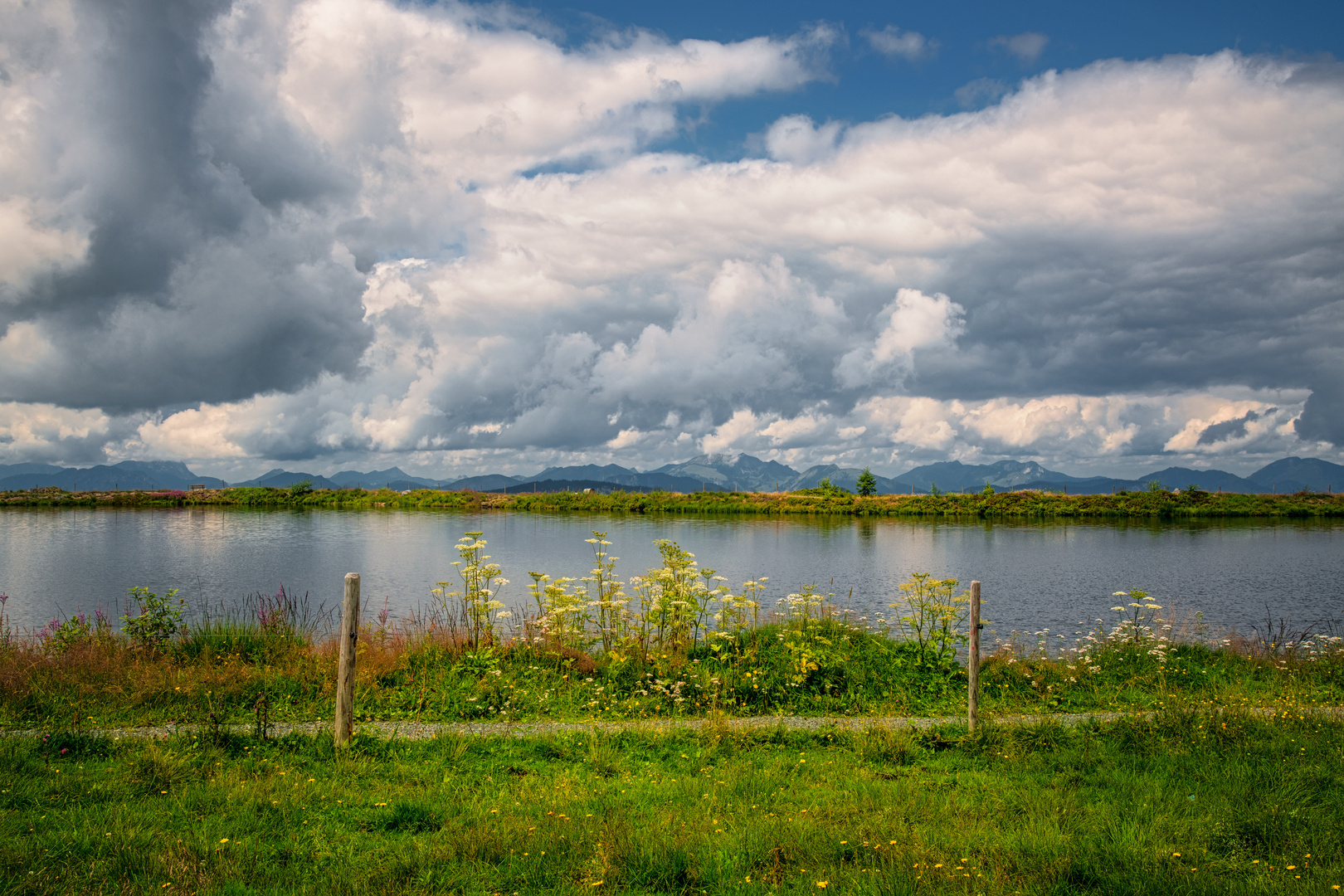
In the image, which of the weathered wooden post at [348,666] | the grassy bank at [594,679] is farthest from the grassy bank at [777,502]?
the weathered wooden post at [348,666]

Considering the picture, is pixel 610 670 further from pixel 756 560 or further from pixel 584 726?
pixel 756 560

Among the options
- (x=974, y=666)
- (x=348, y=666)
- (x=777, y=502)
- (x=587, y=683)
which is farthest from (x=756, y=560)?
(x=777, y=502)

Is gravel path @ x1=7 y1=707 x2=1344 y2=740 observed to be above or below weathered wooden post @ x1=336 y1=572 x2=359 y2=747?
below

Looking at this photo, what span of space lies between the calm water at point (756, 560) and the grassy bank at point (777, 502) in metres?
17.0

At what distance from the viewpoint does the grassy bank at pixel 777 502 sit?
306 feet

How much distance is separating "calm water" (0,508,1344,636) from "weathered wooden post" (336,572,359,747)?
1550 centimetres

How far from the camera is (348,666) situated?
8344 mm

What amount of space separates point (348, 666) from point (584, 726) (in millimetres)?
3192

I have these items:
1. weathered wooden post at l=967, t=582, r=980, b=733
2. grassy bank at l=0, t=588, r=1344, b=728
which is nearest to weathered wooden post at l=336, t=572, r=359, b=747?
grassy bank at l=0, t=588, r=1344, b=728

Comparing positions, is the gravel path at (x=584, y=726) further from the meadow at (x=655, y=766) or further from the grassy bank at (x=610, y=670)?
the grassy bank at (x=610, y=670)

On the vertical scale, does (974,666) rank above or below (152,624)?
above

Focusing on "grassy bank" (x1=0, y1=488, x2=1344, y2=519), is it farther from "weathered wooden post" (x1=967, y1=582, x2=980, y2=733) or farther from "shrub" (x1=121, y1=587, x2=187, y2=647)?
"weathered wooden post" (x1=967, y1=582, x2=980, y2=733)

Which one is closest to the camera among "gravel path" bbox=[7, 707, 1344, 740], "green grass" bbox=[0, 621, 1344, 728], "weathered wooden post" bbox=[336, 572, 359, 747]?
"weathered wooden post" bbox=[336, 572, 359, 747]

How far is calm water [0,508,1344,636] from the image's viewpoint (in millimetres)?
27031
